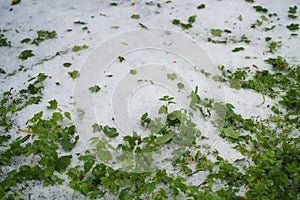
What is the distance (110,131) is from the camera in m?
2.30

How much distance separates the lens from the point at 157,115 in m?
2.47

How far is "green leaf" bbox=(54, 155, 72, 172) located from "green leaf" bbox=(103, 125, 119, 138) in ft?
1.20

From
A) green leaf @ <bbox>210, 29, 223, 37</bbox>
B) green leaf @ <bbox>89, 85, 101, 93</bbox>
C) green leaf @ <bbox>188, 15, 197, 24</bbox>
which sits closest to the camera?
green leaf @ <bbox>89, 85, 101, 93</bbox>

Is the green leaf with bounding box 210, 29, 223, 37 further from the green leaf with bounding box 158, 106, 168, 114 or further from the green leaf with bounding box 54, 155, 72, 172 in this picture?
the green leaf with bounding box 54, 155, 72, 172

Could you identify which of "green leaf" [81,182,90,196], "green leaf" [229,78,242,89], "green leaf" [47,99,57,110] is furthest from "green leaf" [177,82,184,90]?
"green leaf" [81,182,90,196]

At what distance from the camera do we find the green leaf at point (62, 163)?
2.01 meters

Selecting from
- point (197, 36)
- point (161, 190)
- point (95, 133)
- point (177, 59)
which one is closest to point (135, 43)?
point (177, 59)

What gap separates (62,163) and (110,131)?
0.47 meters

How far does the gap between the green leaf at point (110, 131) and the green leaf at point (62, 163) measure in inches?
14.4

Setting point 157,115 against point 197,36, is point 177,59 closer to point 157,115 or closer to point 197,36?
point 197,36

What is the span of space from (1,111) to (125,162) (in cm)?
124

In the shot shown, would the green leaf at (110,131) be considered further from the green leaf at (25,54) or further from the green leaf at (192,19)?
the green leaf at (192,19)

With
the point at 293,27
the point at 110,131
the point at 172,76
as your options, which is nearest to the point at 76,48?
the point at 172,76

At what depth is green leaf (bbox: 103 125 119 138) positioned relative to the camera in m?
2.29
